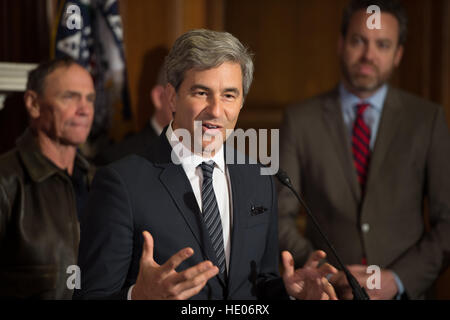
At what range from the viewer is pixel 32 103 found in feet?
8.18

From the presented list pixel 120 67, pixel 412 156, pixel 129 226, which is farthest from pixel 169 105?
pixel 120 67

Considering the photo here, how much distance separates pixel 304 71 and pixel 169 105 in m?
3.18

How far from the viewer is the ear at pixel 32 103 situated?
8.16 ft

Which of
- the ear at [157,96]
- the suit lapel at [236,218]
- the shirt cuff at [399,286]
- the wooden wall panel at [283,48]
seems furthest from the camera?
the wooden wall panel at [283,48]

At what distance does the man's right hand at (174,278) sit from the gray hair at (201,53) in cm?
43

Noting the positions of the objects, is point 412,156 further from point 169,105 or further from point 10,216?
point 10,216

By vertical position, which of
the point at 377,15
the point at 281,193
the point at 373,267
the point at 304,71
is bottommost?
the point at 373,267

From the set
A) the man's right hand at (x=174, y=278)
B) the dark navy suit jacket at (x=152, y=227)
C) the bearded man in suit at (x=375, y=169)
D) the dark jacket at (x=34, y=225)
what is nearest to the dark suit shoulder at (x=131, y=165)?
the dark navy suit jacket at (x=152, y=227)

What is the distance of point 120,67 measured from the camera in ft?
11.5

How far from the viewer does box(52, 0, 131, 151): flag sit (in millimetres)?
3248

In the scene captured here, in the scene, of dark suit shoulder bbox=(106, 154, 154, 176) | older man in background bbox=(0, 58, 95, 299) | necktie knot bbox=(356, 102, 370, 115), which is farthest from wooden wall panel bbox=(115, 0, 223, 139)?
dark suit shoulder bbox=(106, 154, 154, 176)

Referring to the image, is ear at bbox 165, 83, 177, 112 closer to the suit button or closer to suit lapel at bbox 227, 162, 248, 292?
suit lapel at bbox 227, 162, 248, 292

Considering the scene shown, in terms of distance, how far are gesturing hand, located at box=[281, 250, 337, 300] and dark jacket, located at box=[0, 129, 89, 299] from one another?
1.08 m

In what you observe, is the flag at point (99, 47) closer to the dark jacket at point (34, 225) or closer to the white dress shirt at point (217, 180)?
the dark jacket at point (34, 225)
